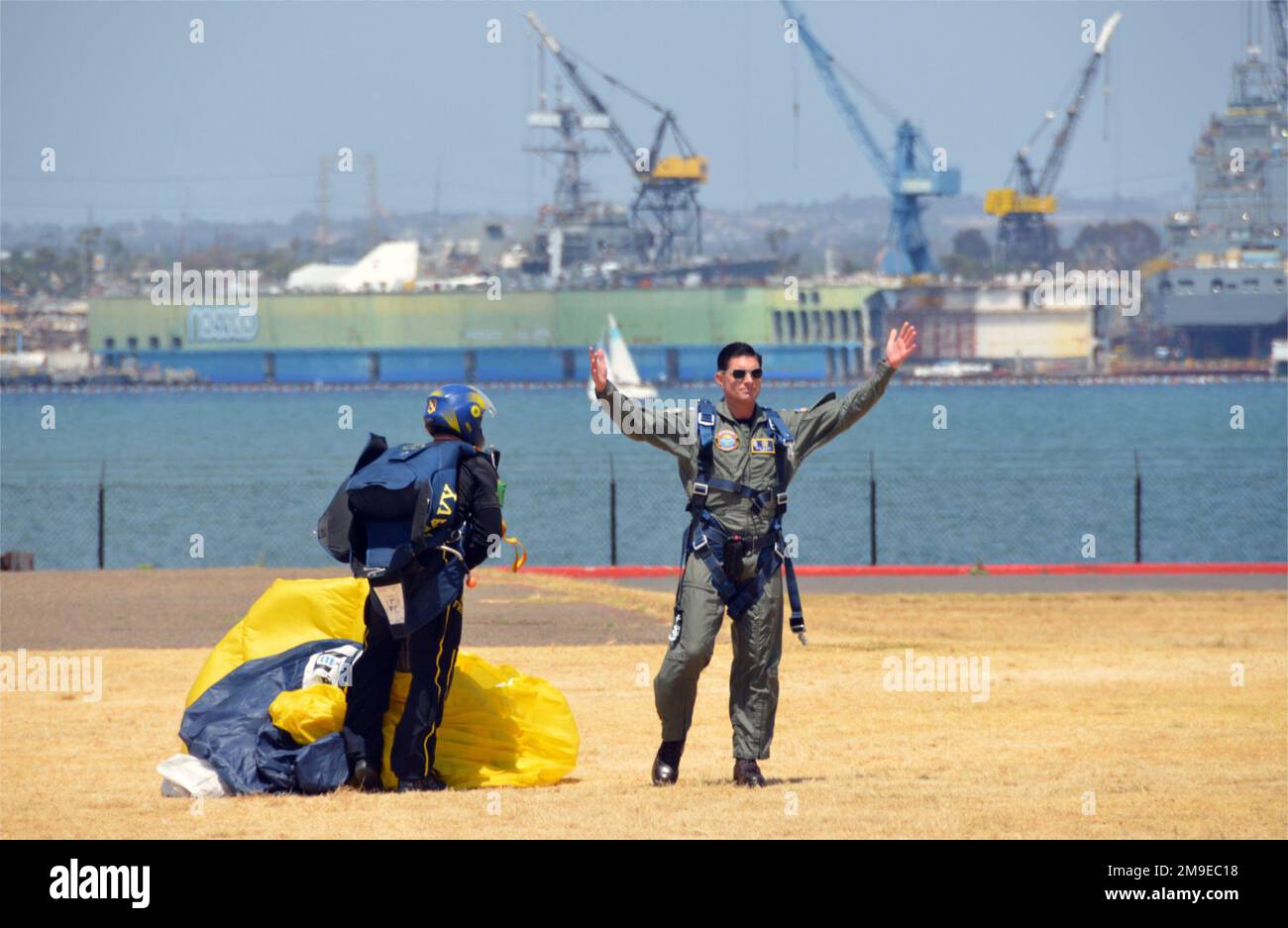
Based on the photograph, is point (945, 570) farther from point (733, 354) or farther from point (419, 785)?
point (419, 785)

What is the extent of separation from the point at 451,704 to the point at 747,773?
137cm

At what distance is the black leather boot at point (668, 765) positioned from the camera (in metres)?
8.22

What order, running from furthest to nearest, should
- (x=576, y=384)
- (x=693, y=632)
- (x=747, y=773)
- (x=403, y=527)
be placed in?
1. (x=576, y=384)
2. (x=747, y=773)
3. (x=693, y=632)
4. (x=403, y=527)

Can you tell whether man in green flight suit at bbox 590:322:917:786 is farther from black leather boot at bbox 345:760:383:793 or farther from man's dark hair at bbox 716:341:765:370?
black leather boot at bbox 345:760:383:793

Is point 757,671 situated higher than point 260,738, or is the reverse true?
point 757,671

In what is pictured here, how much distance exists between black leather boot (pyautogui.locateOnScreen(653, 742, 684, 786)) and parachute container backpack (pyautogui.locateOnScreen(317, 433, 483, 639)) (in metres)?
1.23

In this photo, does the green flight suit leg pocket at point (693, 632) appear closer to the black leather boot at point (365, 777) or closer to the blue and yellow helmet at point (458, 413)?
the blue and yellow helmet at point (458, 413)

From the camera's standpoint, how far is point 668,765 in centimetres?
823

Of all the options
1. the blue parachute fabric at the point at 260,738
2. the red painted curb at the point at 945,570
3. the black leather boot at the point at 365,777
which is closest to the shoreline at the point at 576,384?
the red painted curb at the point at 945,570

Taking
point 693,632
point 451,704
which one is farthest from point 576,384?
point 693,632

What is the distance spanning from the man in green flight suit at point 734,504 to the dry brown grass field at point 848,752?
63 cm

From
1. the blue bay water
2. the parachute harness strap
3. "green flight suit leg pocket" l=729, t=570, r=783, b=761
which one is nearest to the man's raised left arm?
the parachute harness strap

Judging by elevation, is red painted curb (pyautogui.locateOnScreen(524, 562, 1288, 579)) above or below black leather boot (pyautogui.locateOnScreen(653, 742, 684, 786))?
below

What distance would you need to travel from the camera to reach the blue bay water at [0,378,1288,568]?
3806 centimetres
